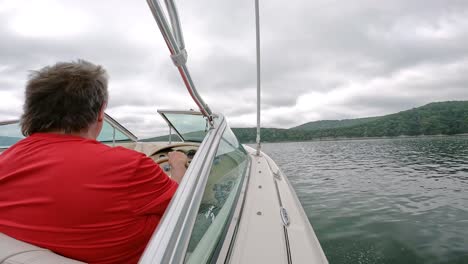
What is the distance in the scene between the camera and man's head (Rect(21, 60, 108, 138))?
3.23 feet

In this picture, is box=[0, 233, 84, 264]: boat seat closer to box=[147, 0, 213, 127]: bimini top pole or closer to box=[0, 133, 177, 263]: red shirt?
box=[0, 133, 177, 263]: red shirt

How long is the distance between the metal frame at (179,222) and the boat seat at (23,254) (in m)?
0.32

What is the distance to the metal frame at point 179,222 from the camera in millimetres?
610

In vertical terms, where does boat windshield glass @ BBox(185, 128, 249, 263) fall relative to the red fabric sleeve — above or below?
below

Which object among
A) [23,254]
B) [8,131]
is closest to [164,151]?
[23,254]

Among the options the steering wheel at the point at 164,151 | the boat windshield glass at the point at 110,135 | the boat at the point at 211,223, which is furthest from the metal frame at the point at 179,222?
the boat windshield glass at the point at 110,135

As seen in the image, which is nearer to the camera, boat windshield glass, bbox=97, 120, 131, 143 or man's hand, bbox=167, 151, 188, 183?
man's hand, bbox=167, 151, 188, 183

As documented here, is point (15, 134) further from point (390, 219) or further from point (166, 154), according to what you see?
point (390, 219)

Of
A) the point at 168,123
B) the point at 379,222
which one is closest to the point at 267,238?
the point at 168,123

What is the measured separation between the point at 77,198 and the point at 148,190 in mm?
238

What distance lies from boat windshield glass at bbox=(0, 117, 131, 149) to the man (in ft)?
10.2

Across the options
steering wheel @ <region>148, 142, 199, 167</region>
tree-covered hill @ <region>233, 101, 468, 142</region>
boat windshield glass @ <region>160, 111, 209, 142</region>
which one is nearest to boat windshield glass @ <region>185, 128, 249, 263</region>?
steering wheel @ <region>148, 142, 199, 167</region>

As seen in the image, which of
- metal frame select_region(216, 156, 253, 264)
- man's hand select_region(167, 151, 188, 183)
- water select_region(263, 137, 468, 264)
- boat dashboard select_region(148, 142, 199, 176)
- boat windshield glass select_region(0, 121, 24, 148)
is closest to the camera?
metal frame select_region(216, 156, 253, 264)

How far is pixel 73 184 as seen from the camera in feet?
2.59
